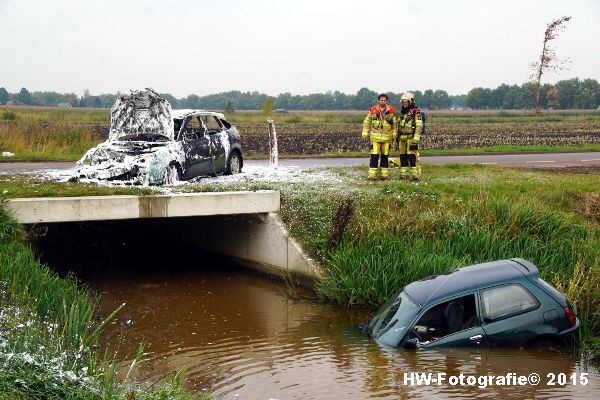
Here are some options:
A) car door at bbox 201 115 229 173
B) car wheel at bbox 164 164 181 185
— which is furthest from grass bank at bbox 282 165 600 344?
car door at bbox 201 115 229 173

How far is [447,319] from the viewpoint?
30.1ft

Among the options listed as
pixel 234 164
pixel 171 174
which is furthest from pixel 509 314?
pixel 234 164

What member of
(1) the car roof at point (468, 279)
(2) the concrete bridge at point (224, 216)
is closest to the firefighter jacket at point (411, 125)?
(2) the concrete bridge at point (224, 216)

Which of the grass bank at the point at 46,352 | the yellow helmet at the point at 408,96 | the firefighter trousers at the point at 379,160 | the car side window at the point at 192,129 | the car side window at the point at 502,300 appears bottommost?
the grass bank at the point at 46,352

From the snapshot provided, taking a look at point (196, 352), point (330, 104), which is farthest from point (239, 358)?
point (330, 104)

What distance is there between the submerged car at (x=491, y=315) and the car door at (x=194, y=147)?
8372 mm

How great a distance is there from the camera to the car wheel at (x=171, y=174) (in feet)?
Result: 51.4

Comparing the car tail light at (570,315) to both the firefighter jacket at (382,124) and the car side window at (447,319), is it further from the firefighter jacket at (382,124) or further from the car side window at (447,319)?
the firefighter jacket at (382,124)

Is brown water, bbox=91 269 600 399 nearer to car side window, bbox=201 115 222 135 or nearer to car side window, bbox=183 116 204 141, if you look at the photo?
car side window, bbox=183 116 204 141

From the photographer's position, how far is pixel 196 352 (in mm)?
10398

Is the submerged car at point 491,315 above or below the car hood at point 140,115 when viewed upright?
below

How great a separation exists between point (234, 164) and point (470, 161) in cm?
897

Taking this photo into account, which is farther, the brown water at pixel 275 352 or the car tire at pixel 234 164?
the car tire at pixel 234 164

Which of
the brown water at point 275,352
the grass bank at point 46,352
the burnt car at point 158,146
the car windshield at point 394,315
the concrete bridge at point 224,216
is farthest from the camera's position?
the burnt car at point 158,146
